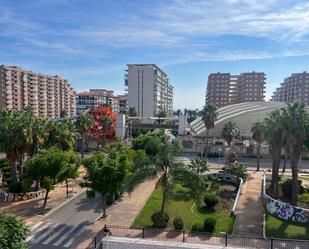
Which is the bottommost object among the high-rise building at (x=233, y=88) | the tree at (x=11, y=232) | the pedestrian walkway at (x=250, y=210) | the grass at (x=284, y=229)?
the grass at (x=284, y=229)

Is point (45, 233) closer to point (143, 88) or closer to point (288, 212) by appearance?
point (288, 212)

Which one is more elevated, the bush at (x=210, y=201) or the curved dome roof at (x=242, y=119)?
the curved dome roof at (x=242, y=119)

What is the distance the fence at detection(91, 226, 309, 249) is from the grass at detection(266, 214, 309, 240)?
413 centimetres

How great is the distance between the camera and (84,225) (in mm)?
31328

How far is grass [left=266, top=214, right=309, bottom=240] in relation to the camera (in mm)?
29109

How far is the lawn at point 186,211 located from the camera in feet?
103

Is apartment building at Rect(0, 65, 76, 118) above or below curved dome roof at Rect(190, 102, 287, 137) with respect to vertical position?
above

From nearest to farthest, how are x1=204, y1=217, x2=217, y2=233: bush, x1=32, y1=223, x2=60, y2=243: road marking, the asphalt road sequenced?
x1=32, y1=223, x2=60, y2=243: road marking → x1=204, y1=217, x2=217, y2=233: bush → the asphalt road

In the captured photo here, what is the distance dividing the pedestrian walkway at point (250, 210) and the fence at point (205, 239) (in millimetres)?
4154

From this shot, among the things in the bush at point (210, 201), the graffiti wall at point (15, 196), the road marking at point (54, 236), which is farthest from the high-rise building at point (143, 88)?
the road marking at point (54, 236)

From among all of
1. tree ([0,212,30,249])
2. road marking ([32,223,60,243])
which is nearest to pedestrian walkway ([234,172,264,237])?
road marking ([32,223,60,243])

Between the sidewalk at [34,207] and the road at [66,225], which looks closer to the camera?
the road at [66,225]

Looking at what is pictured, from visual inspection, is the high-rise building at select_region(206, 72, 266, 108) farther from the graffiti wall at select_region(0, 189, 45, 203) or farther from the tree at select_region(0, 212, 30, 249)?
the tree at select_region(0, 212, 30, 249)

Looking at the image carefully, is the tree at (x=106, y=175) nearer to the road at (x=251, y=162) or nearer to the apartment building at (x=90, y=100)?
the road at (x=251, y=162)
